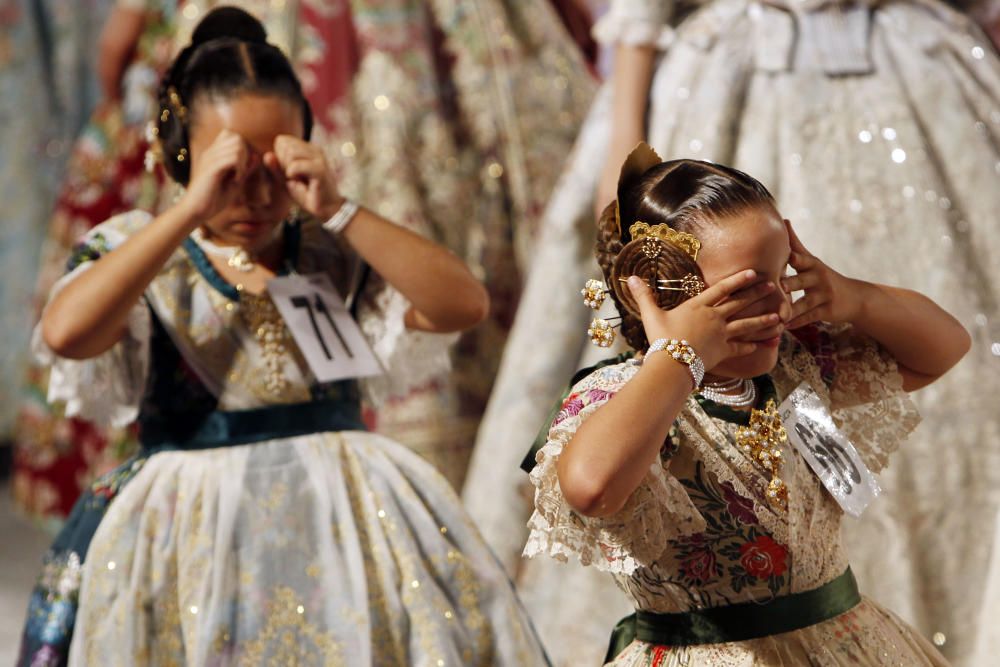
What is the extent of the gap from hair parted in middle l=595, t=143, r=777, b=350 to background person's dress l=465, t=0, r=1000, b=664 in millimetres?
682

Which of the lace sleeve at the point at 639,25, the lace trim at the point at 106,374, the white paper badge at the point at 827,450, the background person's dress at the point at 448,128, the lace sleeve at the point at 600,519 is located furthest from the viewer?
the background person's dress at the point at 448,128

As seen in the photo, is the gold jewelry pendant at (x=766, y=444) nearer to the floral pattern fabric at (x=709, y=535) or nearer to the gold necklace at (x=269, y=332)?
the floral pattern fabric at (x=709, y=535)

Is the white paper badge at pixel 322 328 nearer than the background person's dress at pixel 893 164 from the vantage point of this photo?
Yes

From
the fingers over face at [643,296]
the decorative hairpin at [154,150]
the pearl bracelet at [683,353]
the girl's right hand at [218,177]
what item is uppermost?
the fingers over face at [643,296]

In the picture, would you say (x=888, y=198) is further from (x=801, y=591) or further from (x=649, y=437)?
(x=649, y=437)

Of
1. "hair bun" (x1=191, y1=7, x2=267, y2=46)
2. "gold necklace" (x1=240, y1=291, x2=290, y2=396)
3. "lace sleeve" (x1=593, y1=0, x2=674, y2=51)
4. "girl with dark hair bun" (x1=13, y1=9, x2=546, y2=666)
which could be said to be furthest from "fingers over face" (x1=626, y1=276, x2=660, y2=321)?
"lace sleeve" (x1=593, y1=0, x2=674, y2=51)

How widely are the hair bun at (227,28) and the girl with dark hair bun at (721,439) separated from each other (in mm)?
606

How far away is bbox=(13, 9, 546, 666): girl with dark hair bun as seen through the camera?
147 cm

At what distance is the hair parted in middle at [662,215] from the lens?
3.85 feet

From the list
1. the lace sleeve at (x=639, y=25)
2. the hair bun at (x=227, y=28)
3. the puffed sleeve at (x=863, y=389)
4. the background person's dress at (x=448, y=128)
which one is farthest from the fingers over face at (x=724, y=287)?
the background person's dress at (x=448, y=128)

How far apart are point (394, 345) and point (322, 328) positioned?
9cm

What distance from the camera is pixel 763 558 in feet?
4.00

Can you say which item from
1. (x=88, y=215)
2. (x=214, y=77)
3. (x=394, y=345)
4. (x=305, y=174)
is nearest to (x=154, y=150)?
(x=214, y=77)

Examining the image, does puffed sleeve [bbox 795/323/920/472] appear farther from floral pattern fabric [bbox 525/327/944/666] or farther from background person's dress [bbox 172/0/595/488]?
background person's dress [bbox 172/0/595/488]
